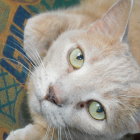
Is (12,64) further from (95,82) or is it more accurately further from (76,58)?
(95,82)

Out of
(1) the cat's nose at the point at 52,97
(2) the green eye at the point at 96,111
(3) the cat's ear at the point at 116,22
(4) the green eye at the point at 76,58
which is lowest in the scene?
(2) the green eye at the point at 96,111

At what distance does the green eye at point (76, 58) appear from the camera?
1.20 m

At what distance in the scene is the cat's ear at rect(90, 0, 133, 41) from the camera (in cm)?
124

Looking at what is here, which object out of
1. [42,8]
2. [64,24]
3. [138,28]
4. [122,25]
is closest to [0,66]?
Answer: [64,24]

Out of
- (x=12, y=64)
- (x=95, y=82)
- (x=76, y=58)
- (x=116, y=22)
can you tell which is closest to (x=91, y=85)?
(x=95, y=82)

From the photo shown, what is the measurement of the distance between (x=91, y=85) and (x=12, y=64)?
0.57 meters

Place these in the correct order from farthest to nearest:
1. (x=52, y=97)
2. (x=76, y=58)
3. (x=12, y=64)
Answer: (x=12, y=64) < (x=76, y=58) < (x=52, y=97)

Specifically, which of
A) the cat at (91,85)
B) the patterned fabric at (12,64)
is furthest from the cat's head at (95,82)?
the patterned fabric at (12,64)

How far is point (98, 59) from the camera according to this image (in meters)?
1.21

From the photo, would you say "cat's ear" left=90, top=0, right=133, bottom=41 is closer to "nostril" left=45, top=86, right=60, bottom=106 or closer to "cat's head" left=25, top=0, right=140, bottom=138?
"cat's head" left=25, top=0, right=140, bottom=138

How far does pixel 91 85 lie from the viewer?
115 centimetres

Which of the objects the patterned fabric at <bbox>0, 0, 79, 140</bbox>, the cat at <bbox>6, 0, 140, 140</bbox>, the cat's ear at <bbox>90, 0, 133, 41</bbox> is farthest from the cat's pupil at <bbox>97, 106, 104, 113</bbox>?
the patterned fabric at <bbox>0, 0, 79, 140</bbox>

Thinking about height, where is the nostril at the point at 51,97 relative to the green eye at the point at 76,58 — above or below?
below

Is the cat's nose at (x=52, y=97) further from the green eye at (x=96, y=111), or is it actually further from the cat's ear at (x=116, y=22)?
the cat's ear at (x=116, y=22)
